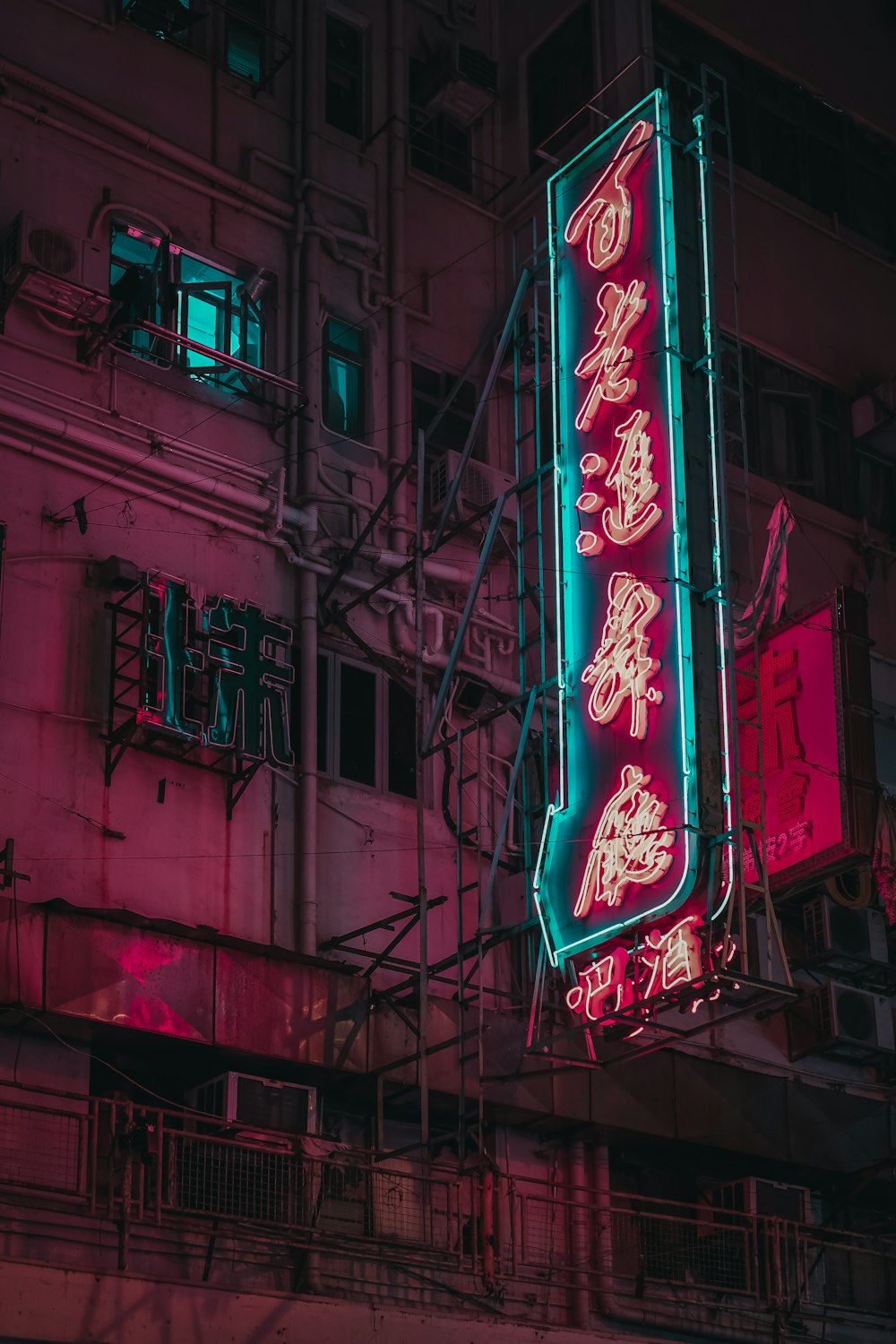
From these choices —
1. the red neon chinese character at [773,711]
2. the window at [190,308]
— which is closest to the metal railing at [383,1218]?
the red neon chinese character at [773,711]

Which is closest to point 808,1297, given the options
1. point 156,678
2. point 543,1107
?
point 543,1107

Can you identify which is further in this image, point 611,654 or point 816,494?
point 816,494

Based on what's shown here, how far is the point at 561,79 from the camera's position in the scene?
87.0ft

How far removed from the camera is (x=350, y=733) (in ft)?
73.3

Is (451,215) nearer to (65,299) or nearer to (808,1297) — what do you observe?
(65,299)

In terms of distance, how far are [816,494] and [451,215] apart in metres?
6.51

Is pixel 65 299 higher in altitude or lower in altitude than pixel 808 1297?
higher

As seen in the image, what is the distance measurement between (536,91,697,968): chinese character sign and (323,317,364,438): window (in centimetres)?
353

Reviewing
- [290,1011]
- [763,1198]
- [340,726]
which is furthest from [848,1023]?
[290,1011]

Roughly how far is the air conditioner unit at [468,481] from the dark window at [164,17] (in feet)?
20.1

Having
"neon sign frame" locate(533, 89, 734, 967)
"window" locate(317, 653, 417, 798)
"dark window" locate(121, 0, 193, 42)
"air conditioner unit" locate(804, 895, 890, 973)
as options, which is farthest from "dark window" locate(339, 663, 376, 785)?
"dark window" locate(121, 0, 193, 42)

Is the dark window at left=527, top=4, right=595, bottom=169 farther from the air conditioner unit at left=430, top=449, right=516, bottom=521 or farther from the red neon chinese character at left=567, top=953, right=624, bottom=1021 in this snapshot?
the red neon chinese character at left=567, top=953, right=624, bottom=1021

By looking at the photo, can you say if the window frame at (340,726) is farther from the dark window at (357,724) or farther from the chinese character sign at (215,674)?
the chinese character sign at (215,674)

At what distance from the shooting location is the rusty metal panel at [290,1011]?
746 inches
